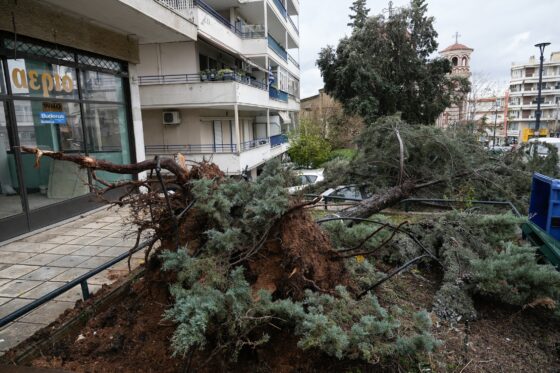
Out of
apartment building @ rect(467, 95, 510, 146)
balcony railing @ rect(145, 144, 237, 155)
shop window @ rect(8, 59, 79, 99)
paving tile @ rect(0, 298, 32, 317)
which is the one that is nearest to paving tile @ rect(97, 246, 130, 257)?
paving tile @ rect(0, 298, 32, 317)

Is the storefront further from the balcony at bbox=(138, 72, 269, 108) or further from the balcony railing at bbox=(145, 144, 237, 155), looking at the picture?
the balcony railing at bbox=(145, 144, 237, 155)

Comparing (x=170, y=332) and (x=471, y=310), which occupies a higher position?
(x=170, y=332)

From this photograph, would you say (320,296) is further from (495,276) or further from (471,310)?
(495,276)

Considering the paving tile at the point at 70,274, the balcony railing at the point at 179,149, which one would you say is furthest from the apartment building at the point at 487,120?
the paving tile at the point at 70,274

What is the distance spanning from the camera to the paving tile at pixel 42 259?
5.66 m

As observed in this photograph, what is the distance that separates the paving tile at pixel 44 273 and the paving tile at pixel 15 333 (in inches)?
52.8

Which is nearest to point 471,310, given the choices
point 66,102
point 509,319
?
point 509,319

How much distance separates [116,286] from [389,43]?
22.8m

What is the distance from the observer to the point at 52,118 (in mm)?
7824

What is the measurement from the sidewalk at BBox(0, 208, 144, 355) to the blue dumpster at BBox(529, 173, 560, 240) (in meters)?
7.05

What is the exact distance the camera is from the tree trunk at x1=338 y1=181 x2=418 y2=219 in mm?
6457

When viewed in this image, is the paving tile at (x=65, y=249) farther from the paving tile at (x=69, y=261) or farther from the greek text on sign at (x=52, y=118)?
the greek text on sign at (x=52, y=118)

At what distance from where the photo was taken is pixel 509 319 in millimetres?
3961

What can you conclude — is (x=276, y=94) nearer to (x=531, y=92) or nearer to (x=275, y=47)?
(x=275, y=47)
